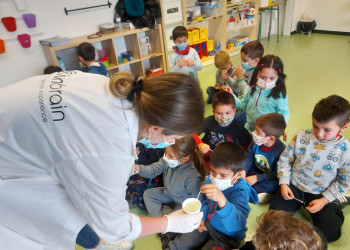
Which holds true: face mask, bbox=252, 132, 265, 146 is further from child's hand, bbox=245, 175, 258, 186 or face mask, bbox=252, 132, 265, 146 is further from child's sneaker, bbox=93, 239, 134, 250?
child's sneaker, bbox=93, 239, 134, 250

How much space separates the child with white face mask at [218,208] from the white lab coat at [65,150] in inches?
24.7

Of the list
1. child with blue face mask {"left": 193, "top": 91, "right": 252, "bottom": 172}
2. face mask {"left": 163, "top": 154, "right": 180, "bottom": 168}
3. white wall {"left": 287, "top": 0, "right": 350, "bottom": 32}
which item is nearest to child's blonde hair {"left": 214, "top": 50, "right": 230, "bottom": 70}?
child with blue face mask {"left": 193, "top": 91, "right": 252, "bottom": 172}

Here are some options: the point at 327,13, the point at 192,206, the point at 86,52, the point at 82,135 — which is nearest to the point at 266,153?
the point at 192,206

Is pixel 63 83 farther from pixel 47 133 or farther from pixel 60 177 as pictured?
pixel 60 177

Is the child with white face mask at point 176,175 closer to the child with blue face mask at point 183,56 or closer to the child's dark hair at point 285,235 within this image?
the child's dark hair at point 285,235

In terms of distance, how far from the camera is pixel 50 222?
0.93m

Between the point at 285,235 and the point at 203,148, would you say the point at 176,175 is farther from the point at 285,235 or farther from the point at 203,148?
the point at 285,235

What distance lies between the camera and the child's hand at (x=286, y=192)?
1.64 metres

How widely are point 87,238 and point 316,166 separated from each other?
1.43m

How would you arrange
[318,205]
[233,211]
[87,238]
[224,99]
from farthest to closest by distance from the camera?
[224,99] < [318,205] < [87,238] < [233,211]

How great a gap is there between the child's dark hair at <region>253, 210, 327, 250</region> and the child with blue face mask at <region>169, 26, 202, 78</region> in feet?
7.76

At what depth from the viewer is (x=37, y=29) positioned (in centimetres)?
334

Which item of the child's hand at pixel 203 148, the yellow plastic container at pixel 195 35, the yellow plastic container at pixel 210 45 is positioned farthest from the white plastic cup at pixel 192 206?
the yellow plastic container at pixel 210 45

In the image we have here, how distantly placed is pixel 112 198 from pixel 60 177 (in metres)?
0.19
